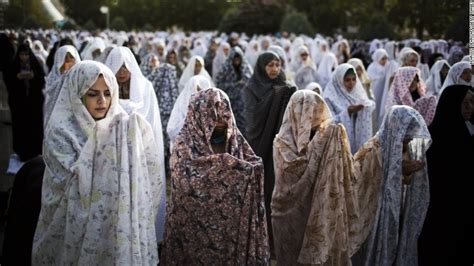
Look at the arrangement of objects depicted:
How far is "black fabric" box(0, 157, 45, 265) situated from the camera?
4750 mm

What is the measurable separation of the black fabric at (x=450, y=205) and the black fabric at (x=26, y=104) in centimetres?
661

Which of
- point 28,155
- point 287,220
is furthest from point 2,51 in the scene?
point 287,220

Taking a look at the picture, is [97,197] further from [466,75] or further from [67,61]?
[466,75]

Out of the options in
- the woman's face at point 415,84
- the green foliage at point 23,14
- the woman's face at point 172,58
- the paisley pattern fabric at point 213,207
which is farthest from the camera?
the woman's face at point 172,58

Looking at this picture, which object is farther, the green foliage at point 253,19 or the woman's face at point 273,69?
the green foliage at point 253,19

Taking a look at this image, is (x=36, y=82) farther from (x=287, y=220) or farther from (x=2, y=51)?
(x=287, y=220)

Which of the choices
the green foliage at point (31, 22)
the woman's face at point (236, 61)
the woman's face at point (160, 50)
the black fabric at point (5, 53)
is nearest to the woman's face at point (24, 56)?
the black fabric at point (5, 53)

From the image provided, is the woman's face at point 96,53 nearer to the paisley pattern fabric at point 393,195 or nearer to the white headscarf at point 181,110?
the white headscarf at point 181,110

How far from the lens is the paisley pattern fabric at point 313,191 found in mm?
5340

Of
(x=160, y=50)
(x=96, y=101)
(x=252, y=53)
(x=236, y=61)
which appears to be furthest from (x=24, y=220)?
(x=252, y=53)

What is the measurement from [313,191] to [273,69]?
137 inches

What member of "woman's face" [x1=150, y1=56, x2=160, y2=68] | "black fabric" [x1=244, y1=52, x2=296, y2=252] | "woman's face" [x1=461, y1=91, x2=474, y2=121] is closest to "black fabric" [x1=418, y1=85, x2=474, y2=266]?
"woman's face" [x1=461, y1=91, x2=474, y2=121]

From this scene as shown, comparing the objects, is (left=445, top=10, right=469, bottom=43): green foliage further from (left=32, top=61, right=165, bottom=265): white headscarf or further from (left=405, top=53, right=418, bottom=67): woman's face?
(left=32, top=61, right=165, bottom=265): white headscarf

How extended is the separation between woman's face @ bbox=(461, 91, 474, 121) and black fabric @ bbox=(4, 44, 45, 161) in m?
6.57
